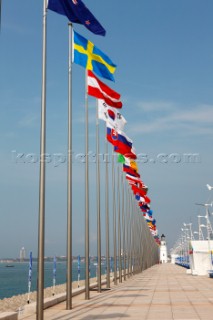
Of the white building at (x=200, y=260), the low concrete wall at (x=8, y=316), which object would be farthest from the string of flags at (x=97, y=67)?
the white building at (x=200, y=260)

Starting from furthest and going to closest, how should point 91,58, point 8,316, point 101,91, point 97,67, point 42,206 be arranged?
1. point 101,91
2. point 97,67
3. point 91,58
4. point 42,206
5. point 8,316

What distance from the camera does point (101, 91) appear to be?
24.0 meters

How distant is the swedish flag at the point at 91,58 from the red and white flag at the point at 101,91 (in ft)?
2.20

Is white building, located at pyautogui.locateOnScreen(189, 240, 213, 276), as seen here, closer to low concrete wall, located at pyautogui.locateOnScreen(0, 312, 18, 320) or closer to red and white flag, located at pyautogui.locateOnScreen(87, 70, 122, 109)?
red and white flag, located at pyautogui.locateOnScreen(87, 70, 122, 109)

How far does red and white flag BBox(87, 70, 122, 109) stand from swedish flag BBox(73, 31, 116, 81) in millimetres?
671

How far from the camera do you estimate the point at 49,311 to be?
17109 mm

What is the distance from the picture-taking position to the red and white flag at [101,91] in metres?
23.0

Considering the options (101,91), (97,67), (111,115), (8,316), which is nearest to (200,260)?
(111,115)

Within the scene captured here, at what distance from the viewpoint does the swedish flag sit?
20906 millimetres

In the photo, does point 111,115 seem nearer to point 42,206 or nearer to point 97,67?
point 97,67

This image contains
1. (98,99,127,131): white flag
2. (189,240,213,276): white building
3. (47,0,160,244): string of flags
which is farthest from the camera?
(189,240,213,276): white building

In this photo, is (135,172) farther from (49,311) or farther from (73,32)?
(49,311)

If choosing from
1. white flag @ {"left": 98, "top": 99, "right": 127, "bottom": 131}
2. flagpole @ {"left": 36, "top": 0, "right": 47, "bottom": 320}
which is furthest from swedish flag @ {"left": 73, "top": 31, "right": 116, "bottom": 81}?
flagpole @ {"left": 36, "top": 0, "right": 47, "bottom": 320}

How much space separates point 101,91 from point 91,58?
2.55 meters
